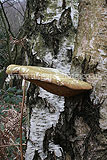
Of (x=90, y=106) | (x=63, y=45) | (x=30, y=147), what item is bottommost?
(x=30, y=147)

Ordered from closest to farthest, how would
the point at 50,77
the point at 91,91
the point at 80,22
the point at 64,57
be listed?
the point at 50,77 < the point at 91,91 < the point at 80,22 < the point at 64,57

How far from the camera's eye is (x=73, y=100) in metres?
1.26

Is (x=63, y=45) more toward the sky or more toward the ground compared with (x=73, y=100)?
more toward the sky

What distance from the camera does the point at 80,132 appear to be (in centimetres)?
124

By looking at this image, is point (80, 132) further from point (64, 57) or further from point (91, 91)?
point (64, 57)

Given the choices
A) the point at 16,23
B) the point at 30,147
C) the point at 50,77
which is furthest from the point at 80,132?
the point at 16,23

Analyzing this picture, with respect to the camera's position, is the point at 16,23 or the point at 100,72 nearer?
the point at 100,72

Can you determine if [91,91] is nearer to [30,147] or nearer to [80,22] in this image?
[80,22]

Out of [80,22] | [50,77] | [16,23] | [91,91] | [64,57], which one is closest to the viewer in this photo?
[50,77]

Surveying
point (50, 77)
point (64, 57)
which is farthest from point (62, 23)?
point (50, 77)

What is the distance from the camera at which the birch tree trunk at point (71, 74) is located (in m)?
1.18

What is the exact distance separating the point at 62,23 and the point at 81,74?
70 cm

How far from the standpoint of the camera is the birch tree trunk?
1.18 metres

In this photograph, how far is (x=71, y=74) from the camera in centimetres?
133
